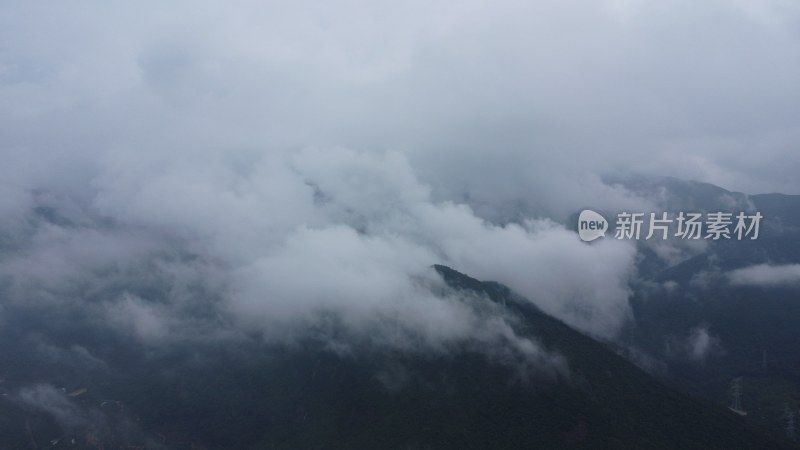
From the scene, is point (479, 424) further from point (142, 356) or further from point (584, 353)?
point (142, 356)

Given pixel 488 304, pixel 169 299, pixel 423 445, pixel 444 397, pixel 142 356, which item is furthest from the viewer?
pixel 169 299

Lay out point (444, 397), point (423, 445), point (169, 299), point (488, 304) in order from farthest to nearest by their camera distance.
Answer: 1. point (169, 299)
2. point (488, 304)
3. point (444, 397)
4. point (423, 445)

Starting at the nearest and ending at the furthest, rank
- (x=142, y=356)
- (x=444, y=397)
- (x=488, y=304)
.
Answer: (x=444, y=397) → (x=488, y=304) → (x=142, y=356)

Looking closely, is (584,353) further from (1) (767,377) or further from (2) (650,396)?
(1) (767,377)

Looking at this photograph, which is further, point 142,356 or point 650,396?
point 142,356

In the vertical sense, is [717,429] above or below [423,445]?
above

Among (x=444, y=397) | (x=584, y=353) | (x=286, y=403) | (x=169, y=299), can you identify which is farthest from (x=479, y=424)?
(x=169, y=299)

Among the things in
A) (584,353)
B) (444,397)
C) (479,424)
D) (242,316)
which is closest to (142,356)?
(242,316)

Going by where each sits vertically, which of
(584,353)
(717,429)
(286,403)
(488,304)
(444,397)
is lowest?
(286,403)

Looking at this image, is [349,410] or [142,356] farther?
[142,356]
